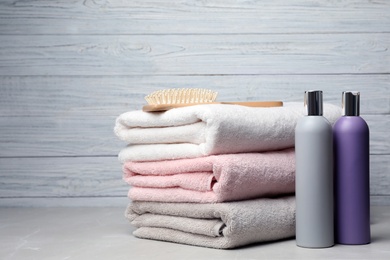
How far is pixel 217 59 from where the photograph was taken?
1.68 metres

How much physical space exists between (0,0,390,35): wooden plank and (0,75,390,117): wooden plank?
13cm

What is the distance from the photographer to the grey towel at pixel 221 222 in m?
1.09

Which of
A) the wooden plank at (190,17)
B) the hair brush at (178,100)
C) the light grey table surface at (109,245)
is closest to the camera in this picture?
the light grey table surface at (109,245)

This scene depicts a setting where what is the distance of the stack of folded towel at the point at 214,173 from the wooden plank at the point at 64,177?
0.44m

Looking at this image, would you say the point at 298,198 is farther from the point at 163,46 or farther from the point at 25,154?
the point at 25,154

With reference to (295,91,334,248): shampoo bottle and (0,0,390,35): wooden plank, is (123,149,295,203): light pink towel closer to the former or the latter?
(295,91,334,248): shampoo bottle

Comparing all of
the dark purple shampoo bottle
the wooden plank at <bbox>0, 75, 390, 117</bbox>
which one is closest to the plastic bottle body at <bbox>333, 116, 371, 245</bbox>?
the dark purple shampoo bottle

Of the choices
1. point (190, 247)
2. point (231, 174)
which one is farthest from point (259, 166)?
point (190, 247)

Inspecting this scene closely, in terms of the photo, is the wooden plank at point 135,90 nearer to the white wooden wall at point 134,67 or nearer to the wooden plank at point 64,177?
the white wooden wall at point 134,67

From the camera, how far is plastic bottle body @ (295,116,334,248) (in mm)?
1097

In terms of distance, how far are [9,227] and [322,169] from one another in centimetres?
72

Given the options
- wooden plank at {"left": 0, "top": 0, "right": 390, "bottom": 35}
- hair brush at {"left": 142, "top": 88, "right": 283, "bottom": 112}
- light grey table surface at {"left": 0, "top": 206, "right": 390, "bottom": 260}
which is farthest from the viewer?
wooden plank at {"left": 0, "top": 0, "right": 390, "bottom": 35}

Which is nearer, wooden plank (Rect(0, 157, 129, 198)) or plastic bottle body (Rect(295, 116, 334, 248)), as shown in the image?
plastic bottle body (Rect(295, 116, 334, 248))

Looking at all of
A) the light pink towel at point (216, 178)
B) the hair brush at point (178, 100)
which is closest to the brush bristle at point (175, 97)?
the hair brush at point (178, 100)
